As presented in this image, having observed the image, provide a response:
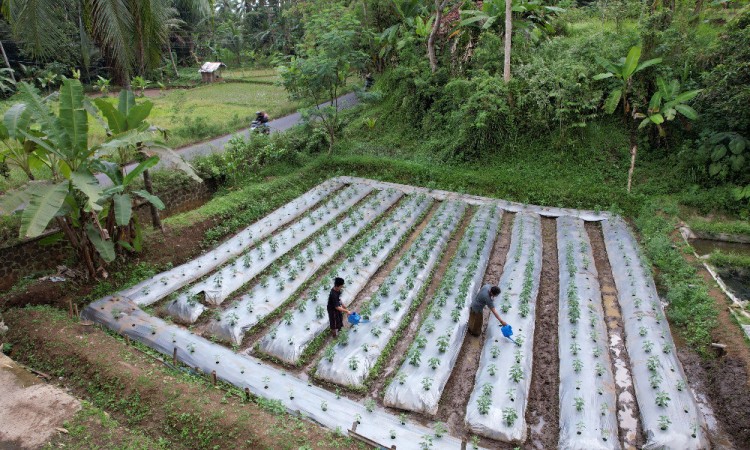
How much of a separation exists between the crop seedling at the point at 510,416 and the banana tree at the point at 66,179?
22.3ft

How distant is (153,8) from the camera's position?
31.3ft

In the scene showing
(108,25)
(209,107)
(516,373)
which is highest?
(108,25)

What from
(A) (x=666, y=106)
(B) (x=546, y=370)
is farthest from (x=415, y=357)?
(A) (x=666, y=106)

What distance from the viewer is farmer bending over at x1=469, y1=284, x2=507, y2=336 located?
23.6ft

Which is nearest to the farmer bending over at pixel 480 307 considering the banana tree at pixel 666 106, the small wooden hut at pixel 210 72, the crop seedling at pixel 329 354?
the crop seedling at pixel 329 354

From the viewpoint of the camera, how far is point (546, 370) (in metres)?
7.19

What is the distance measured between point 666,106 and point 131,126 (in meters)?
13.2

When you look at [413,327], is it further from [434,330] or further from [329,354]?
[329,354]

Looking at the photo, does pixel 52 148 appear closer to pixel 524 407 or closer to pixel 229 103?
pixel 524 407

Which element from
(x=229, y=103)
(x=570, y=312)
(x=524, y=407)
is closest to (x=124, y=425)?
(x=524, y=407)

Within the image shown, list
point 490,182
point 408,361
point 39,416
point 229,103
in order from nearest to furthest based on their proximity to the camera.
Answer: point 39,416 < point 408,361 < point 490,182 < point 229,103

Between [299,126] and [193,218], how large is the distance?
6.01 meters

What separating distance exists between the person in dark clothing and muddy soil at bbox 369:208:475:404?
1.00m

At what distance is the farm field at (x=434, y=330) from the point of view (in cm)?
607
